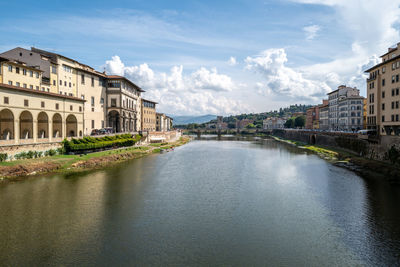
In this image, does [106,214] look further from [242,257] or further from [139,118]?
[139,118]

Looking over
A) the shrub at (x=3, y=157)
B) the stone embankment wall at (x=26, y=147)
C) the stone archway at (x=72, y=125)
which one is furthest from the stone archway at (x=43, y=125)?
the shrub at (x=3, y=157)

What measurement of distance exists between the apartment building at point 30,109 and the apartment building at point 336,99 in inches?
3962

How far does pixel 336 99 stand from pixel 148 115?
276 feet

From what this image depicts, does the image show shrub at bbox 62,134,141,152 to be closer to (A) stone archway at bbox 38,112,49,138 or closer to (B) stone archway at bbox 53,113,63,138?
(B) stone archway at bbox 53,113,63,138

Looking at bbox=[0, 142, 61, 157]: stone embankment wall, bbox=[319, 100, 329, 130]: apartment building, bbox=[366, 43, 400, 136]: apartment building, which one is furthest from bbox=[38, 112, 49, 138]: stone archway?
bbox=[319, 100, 329, 130]: apartment building

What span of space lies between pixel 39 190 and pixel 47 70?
122 ft

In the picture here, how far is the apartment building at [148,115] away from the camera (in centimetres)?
11025

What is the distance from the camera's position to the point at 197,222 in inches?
878

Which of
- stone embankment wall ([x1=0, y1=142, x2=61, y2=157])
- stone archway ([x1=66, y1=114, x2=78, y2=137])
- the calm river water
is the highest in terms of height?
stone archway ([x1=66, y1=114, x2=78, y2=137])

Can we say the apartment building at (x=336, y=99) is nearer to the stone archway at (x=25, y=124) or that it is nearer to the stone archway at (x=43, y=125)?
the stone archway at (x=43, y=125)

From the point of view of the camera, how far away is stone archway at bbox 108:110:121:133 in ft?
256

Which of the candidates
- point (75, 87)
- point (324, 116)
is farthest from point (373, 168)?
point (324, 116)

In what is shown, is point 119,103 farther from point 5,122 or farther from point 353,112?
point 353,112

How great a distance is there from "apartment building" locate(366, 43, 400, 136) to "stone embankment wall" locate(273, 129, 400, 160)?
398 cm
